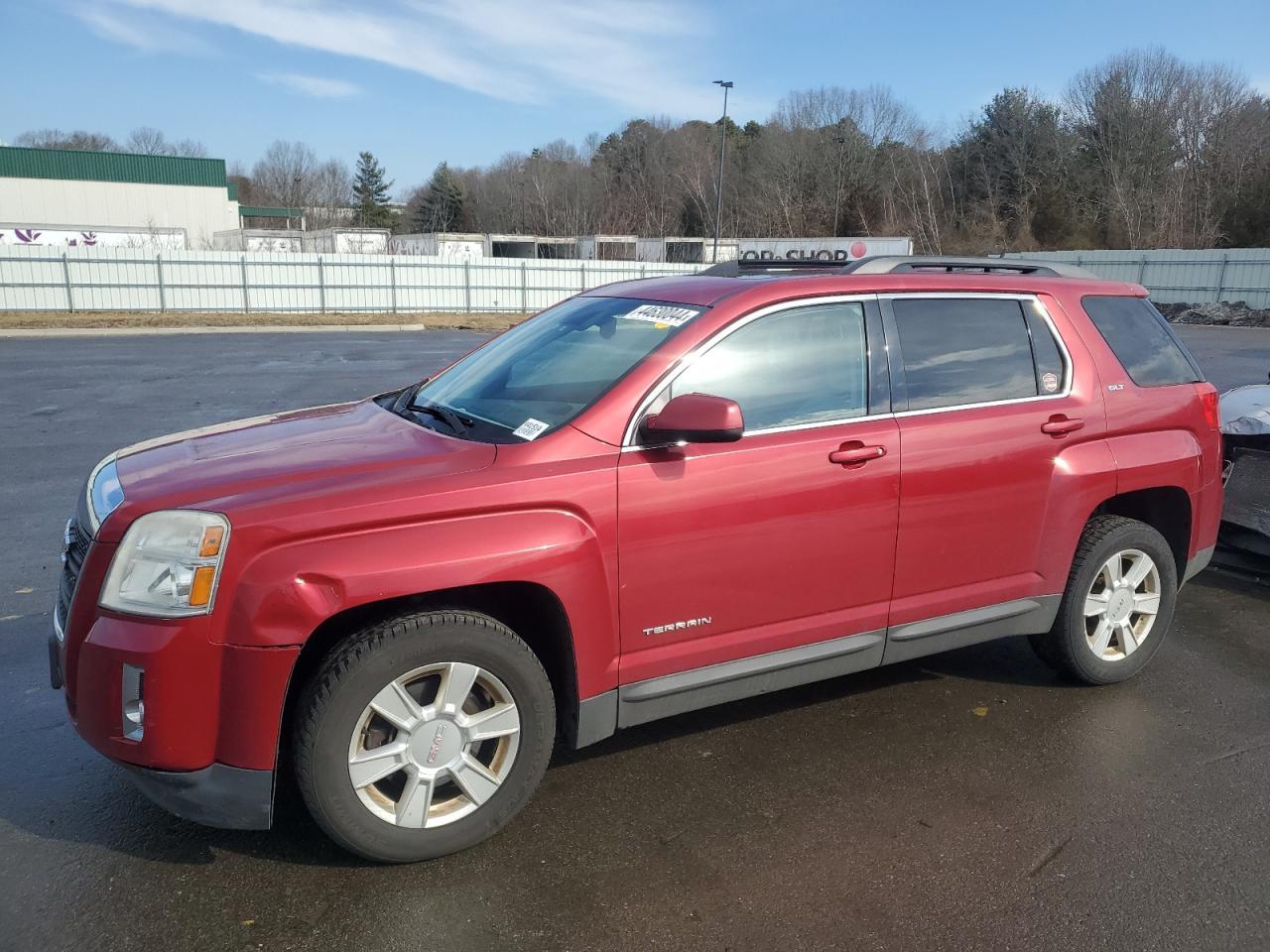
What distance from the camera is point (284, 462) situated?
3154mm

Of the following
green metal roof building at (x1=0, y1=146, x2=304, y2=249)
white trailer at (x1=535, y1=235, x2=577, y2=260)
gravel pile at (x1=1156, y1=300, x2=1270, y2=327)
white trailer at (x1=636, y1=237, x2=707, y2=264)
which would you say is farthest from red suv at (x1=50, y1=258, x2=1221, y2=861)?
white trailer at (x1=535, y1=235, x2=577, y2=260)

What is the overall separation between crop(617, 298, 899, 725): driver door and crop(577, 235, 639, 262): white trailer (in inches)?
2537

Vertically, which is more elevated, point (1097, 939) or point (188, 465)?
point (188, 465)

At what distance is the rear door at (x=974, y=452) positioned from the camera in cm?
384

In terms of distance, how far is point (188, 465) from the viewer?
3219 millimetres

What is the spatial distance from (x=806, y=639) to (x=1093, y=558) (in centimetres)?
157

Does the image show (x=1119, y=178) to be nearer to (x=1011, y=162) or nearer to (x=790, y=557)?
(x=1011, y=162)

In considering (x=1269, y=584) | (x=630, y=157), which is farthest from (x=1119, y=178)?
(x=1269, y=584)

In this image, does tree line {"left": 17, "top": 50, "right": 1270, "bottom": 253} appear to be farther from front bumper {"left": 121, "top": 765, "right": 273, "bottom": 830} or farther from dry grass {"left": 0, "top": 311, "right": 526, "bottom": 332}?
front bumper {"left": 121, "top": 765, "right": 273, "bottom": 830}

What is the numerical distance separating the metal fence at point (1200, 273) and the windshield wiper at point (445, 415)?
3727cm

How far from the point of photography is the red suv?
110 inches

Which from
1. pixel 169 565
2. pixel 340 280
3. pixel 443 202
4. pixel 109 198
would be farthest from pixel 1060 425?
pixel 443 202

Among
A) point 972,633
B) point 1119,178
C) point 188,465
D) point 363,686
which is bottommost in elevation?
point 972,633

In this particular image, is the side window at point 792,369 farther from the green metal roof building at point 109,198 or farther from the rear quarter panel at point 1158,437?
the green metal roof building at point 109,198
